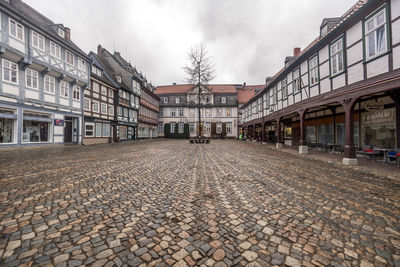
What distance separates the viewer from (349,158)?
759 cm

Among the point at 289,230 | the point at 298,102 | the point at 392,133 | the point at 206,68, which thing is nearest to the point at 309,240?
the point at 289,230

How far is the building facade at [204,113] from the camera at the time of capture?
38.4 meters

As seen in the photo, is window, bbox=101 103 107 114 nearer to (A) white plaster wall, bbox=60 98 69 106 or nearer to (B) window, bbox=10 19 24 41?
(A) white plaster wall, bbox=60 98 69 106

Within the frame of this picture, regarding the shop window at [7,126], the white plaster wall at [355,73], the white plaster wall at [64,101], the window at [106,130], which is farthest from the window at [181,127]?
the white plaster wall at [355,73]

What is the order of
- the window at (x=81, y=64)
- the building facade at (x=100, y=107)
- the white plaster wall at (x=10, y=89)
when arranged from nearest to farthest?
the white plaster wall at (x=10, y=89) < the window at (x=81, y=64) < the building facade at (x=100, y=107)

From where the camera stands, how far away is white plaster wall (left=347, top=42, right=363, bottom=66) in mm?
7402

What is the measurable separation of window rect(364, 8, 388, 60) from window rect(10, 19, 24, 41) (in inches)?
804

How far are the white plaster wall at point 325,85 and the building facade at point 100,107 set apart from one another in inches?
849

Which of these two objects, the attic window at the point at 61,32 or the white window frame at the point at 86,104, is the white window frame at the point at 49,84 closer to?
the white window frame at the point at 86,104

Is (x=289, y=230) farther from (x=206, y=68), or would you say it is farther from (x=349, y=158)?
(x=206, y=68)

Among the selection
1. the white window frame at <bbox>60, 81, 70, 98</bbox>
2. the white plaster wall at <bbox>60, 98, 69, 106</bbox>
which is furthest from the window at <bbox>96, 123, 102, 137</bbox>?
the white window frame at <bbox>60, 81, 70, 98</bbox>

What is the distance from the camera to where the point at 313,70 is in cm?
1071

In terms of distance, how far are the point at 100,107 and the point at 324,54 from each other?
73.7ft

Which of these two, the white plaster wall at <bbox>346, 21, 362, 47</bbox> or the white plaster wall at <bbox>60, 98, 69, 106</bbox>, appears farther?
the white plaster wall at <bbox>60, 98, 69, 106</bbox>
